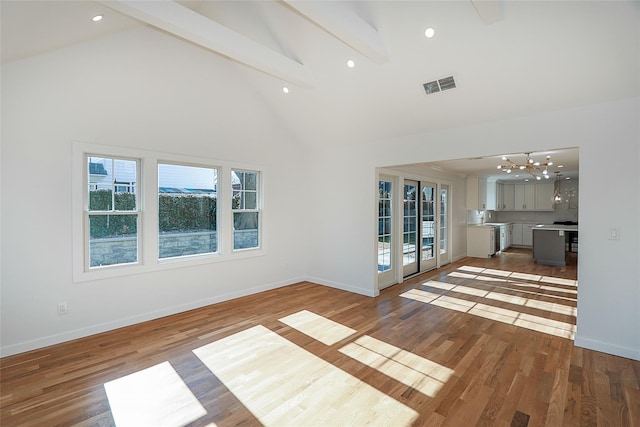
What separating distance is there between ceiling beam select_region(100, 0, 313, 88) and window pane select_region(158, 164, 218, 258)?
191 cm

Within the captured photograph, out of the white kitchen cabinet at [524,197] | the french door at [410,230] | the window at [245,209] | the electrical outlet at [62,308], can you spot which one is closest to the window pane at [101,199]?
the electrical outlet at [62,308]

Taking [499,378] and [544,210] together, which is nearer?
[499,378]

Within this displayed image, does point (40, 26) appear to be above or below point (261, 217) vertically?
above

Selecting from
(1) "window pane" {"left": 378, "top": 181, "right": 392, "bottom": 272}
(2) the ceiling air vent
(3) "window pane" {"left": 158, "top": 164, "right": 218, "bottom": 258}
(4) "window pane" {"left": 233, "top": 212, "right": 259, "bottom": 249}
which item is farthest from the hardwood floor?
(2) the ceiling air vent

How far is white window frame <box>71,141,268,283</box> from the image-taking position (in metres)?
3.44

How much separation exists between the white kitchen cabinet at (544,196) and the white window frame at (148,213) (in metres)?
9.62

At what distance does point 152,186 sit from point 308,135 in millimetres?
2758

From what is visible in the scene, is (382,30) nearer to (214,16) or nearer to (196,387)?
(214,16)

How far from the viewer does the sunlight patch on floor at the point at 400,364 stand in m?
2.59

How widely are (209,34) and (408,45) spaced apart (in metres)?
2.04

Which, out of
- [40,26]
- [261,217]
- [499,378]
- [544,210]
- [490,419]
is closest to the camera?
[490,419]

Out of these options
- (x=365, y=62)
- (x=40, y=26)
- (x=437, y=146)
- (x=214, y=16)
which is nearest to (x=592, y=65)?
(x=437, y=146)

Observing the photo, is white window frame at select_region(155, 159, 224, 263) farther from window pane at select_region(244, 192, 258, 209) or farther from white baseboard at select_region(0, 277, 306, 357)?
white baseboard at select_region(0, 277, 306, 357)

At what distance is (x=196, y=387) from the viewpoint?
2.54 metres
